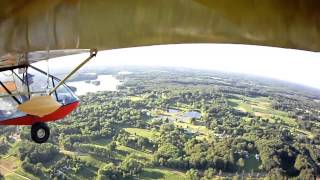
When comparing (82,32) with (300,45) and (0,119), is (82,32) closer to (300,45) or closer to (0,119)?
(300,45)

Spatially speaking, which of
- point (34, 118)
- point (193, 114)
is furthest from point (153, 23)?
point (193, 114)

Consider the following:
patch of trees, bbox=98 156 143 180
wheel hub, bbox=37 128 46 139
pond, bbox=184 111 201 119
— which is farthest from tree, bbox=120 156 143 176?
wheel hub, bbox=37 128 46 139

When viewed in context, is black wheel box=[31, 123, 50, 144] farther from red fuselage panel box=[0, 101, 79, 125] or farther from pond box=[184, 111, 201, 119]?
pond box=[184, 111, 201, 119]

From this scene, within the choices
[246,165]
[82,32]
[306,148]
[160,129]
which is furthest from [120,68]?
[82,32]

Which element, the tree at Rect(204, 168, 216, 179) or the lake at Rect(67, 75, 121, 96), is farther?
the lake at Rect(67, 75, 121, 96)

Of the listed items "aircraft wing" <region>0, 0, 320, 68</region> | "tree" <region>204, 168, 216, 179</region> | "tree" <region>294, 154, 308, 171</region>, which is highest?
"aircraft wing" <region>0, 0, 320, 68</region>

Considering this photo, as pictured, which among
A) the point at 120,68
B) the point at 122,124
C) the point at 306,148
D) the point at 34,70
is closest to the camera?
the point at 34,70
